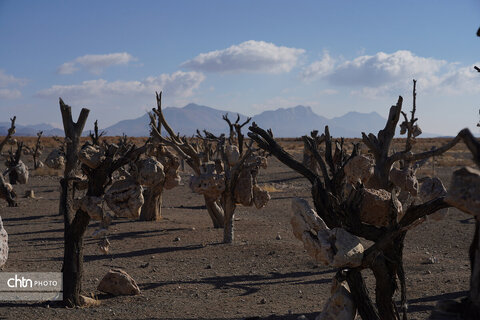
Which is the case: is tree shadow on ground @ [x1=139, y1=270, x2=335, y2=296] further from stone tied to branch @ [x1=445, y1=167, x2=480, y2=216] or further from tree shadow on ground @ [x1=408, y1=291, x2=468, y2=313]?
stone tied to branch @ [x1=445, y1=167, x2=480, y2=216]

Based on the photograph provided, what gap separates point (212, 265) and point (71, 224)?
4.41 metres

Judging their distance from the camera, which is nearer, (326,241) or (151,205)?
(326,241)

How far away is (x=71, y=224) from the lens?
329 inches

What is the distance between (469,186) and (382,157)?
134 inches

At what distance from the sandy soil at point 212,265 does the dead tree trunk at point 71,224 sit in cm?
39

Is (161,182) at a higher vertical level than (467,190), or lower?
lower

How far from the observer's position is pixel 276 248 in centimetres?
1339

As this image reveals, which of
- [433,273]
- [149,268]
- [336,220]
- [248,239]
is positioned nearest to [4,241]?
[336,220]

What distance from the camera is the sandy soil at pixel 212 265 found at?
27.9 ft

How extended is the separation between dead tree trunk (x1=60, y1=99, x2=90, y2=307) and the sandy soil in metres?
0.39

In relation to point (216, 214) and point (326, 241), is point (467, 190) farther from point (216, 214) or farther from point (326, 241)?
point (216, 214)

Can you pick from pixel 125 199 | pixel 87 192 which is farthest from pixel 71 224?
pixel 125 199

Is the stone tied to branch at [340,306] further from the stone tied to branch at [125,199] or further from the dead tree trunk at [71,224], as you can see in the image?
the dead tree trunk at [71,224]

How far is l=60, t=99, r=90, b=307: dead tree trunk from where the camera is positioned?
835cm
